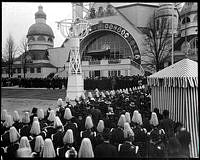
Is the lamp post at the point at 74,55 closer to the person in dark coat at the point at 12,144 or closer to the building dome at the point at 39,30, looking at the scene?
the person in dark coat at the point at 12,144

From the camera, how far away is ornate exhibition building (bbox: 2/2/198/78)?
38.4 meters

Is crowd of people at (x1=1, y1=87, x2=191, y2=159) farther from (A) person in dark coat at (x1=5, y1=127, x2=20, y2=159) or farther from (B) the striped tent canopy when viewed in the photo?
(B) the striped tent canopy

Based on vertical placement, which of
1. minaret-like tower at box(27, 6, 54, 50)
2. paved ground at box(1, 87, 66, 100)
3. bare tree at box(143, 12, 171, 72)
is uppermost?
minaret-like tower at box(27, 6, 54, 50)

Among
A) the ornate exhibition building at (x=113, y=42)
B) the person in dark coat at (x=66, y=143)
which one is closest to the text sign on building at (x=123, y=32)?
the ornate exhibition building at (x=113, y=42)

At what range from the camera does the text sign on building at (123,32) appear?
4028cm

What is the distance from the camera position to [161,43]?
3647cm

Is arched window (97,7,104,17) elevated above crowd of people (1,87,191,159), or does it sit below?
above

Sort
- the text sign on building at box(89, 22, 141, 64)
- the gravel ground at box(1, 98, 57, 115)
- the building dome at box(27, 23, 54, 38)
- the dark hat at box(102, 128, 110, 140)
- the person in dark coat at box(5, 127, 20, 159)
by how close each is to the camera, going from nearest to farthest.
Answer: the person in dark coat at box(5, 127, 20, 159), the dark hat at box(102, 128, 110, 140), the gravel ground at box(1, 98, 57, 115), the text sign on building at box(89, 22, 141, 64), the building dome at box(27, 23, 54, 38)

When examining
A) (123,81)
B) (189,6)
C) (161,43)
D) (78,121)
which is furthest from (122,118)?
(189,6)

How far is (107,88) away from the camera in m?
28.7

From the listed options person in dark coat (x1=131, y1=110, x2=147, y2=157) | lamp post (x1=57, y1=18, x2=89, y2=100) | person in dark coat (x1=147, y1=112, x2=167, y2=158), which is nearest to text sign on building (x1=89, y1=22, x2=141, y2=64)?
lamp post (x1=57, y1=18, x2=89, y2=100)

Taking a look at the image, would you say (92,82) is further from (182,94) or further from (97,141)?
(97,141)

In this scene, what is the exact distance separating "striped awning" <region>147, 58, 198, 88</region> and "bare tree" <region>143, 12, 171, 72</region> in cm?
2577

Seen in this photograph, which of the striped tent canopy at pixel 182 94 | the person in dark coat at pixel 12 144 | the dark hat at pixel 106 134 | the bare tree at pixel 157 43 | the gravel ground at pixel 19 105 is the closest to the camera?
the person in dark coat at pixel 12 144
